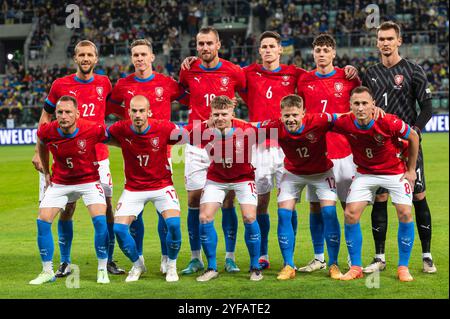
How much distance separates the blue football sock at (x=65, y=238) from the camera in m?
7.50

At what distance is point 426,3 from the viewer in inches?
1284

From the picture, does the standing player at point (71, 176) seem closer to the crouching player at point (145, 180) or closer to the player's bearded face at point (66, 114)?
the player's bearded face at point (66, 114)

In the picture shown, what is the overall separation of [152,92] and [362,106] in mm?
2265

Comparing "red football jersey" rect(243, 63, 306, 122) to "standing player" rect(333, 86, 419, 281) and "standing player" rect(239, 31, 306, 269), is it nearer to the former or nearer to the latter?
"standing player" rect(239, 31, 306, 269)

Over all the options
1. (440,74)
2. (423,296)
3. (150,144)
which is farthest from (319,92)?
(440,74)

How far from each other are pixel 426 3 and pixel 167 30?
37.8 feet

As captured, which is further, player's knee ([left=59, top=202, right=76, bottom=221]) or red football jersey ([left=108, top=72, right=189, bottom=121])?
red football jersey ([left=108, top=72, right=189, bottom=121])

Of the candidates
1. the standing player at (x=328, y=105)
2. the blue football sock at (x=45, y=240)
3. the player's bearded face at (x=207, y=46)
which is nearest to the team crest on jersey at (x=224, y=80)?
the player's bearded face at (x=207, y=46)

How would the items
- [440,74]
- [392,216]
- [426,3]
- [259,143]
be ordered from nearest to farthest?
[259,143] → [392,216] → [440,74] → [426,3]

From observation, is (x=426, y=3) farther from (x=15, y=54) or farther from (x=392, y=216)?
(x=392, y=216)

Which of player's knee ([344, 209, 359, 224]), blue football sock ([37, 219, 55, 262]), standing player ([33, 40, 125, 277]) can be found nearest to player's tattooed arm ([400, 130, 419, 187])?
player's knee ([344, 209, 359, 224])

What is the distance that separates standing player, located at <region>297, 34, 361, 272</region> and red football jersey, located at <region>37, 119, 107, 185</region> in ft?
7.12

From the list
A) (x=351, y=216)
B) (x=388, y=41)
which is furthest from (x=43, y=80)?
(x=351, y=216)

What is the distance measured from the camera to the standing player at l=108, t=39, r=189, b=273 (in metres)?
7.68
